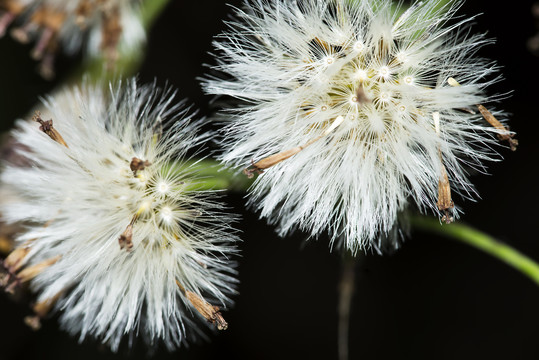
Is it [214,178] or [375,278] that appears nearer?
[214,178]

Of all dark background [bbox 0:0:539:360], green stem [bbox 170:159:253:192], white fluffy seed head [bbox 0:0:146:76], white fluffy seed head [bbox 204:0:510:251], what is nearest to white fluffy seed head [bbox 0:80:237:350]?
green stem [bbox 170:159:253:192]

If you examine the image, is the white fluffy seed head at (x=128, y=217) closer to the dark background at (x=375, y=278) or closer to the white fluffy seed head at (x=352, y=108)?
the white fluffy seed head at (x=352, y=108)

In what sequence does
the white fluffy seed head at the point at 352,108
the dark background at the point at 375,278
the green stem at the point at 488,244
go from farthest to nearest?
the dark background at the point at 375,278 → the green stem at the point at 488,244 → the white fluffy seed head at the point at 352,108

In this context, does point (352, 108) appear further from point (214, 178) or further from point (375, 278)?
point (375, 278)

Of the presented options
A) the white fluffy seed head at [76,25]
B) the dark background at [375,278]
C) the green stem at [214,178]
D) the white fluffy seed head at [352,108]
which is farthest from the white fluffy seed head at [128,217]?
the dark background at [375,278]

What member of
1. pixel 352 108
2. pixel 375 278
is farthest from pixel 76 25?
pixel 375 278
